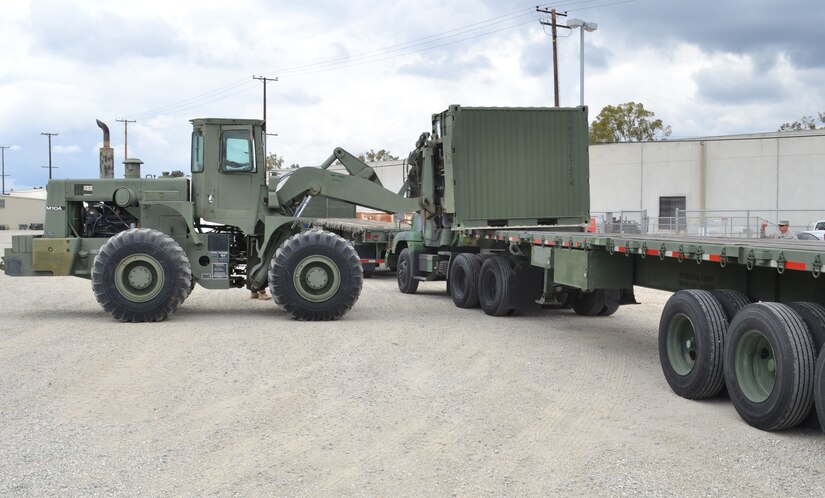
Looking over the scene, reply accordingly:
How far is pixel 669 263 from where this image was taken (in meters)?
10.0

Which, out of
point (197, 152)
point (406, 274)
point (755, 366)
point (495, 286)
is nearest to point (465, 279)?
point (495, 286)

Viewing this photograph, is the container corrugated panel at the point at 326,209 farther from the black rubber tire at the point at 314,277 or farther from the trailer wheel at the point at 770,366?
the trailer wheel at the point at 770,366

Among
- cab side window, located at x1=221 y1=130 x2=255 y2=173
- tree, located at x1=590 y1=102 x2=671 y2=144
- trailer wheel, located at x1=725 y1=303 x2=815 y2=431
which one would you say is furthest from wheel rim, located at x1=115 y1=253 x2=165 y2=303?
tree, located at x1=590 y1=102 x2=671 y2=144

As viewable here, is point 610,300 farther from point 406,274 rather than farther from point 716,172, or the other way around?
point 716,172

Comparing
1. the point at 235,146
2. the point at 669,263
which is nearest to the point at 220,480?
the point at 669,263

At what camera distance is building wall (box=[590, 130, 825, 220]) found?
4497 centimetres

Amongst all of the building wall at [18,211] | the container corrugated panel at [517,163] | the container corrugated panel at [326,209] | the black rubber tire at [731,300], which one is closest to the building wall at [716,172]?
the container corrugated panel at [326,209]

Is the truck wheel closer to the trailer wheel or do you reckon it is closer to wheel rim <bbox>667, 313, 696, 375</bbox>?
wheel rim <bbox>667, 313, 696, 375</bbox>

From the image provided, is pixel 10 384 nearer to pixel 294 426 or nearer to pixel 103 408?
pixel 103 408

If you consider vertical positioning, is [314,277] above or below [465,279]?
above

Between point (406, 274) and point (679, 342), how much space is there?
1141 cm

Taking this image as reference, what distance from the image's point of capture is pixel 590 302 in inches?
603

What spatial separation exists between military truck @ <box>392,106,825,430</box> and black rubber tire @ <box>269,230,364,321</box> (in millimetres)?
2690

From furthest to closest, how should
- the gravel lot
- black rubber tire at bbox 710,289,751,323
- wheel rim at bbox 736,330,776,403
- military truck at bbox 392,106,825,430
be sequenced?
black rubber tire at bbox 710,289,751,323
wheel rim at bbox 736,330,776,403
military truck at bbox 392,106,825,430
the gravel lot
